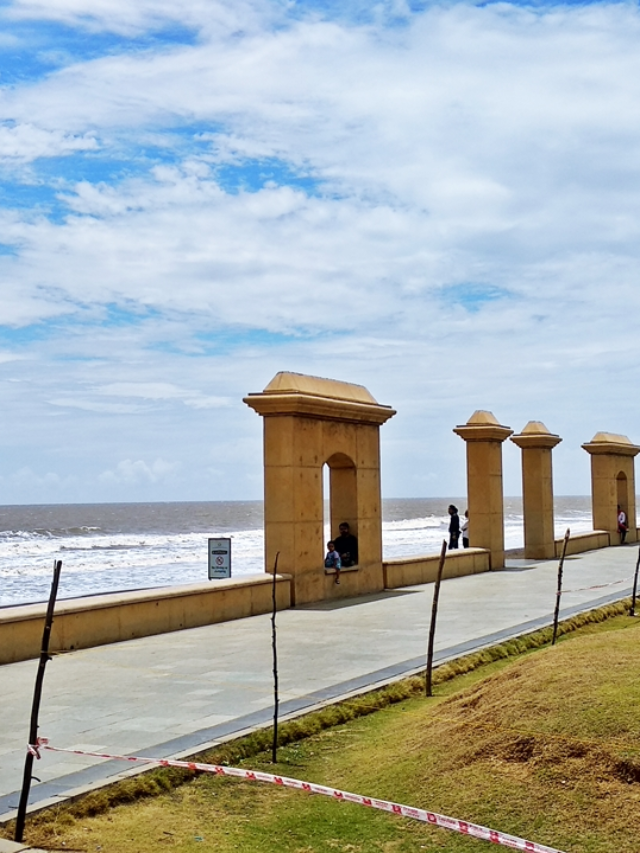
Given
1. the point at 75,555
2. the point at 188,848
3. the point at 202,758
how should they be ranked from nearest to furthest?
the point at 188,848 → the point at 202,758 → the point at 75,555

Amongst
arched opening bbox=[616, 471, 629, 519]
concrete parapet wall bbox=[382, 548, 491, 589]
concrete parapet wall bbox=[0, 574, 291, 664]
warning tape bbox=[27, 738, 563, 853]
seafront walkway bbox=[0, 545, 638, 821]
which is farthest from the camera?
arched opening bbox=[616, 471, 629, 519]

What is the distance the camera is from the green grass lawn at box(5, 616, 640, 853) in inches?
222

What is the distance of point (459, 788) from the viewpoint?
6094 millimetres

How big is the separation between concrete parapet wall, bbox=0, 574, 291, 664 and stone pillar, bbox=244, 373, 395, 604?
0.60 metres

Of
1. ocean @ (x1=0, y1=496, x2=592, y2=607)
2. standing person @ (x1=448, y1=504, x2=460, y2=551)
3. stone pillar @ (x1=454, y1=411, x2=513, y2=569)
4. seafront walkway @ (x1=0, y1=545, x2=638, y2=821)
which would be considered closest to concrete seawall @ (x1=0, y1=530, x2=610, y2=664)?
seafront walkway @ (x1=0, y1=545, x2=638, y2=821)

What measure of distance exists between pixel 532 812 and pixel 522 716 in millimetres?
978

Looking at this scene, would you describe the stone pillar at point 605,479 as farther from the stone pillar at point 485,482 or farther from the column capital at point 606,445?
the stone pillar at point 485,482

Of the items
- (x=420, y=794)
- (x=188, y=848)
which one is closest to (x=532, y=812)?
Result: (x=420, y=794)

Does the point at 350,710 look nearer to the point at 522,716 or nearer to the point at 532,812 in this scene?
the point at 522,716

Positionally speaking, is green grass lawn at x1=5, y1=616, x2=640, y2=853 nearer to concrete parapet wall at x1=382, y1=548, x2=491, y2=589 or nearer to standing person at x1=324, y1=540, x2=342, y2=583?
standing person at x1=324, y1=540, x2=342, y2=583

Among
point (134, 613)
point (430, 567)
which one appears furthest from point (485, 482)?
point (134, 613)

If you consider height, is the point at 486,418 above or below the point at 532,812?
above

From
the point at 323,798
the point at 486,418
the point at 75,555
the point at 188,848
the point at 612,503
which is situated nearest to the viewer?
the point at 188,848

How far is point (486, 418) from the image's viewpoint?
2414 cm
